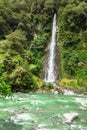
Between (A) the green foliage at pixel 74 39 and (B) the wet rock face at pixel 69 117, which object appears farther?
(A) the green foliage at pixel 74 39

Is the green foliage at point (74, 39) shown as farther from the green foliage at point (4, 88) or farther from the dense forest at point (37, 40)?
the green foliage at point (4, 88)

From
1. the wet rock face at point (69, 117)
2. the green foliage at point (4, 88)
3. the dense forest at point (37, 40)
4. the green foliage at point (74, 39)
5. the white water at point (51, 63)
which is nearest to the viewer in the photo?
the green foliage at point (4, 88)

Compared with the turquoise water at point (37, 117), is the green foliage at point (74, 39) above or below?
above

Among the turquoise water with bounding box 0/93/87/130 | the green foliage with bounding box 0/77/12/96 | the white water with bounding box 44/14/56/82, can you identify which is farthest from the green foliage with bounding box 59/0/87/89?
the green foliage with bounding box 0/77/12/96

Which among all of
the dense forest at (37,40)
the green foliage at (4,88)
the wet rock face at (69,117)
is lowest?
the wet rock face at (69,117)

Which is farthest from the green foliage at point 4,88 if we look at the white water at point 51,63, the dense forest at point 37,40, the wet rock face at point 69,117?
the white water at point 51,63

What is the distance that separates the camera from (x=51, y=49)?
51281 mm

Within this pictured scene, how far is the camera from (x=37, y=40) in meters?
52.8

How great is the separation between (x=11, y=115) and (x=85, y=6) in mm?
33487

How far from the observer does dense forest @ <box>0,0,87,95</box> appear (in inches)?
1566

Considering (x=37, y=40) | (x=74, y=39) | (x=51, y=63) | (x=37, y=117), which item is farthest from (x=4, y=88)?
(x=37, y=40)

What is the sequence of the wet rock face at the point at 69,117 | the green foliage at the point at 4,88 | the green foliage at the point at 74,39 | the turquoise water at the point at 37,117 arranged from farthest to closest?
the green foliage at the point at 74,39
the wet rock face at the point at 69,117
the turquoise water at the point at 37,117
the green foliage at the point at 4,88

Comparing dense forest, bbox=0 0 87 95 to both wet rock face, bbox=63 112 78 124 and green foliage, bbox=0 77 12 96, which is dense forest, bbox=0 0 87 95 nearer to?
wet rock face, bbox=63 112 78 124

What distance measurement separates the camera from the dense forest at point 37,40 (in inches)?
1566
